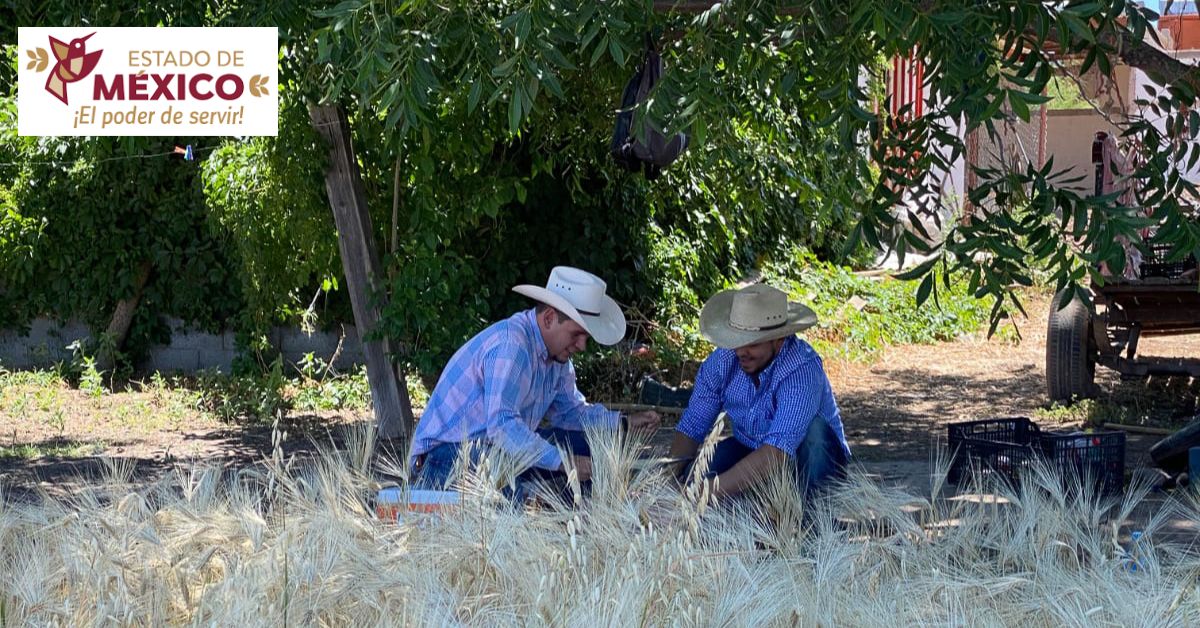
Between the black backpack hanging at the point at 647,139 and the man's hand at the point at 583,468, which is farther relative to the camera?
the black backpack hanging at the point at 647,139

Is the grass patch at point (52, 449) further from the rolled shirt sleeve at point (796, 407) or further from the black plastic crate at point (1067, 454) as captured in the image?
the black plastic crate at point (1067, 454)

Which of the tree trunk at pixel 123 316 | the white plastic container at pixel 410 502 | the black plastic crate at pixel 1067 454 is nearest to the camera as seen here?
the white plastic container at pixel 410 502

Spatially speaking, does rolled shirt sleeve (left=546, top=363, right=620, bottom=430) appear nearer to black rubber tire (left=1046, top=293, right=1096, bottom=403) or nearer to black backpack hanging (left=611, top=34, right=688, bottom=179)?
black backpack hanging (left=611, top=34, right=688, bottom=179)

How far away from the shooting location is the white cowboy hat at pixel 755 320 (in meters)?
4.58

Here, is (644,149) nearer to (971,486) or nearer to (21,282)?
(971,486)

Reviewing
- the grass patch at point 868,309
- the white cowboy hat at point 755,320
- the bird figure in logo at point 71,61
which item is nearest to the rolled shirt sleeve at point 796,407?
the white cowboy hat at point 755,320

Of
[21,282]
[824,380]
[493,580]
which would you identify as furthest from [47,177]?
[493,580]

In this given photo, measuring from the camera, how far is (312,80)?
6.37m

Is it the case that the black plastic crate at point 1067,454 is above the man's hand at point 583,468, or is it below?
below

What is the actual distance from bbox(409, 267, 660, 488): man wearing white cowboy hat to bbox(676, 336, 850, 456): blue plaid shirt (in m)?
0.31

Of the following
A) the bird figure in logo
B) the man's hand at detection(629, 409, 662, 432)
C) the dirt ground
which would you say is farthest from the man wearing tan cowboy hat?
the bird figure in logo

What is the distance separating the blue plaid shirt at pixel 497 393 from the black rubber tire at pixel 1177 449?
271 centimetres

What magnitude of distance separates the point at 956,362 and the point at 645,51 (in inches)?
224

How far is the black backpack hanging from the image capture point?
5.78m
